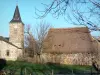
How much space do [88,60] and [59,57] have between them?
6.10 meters

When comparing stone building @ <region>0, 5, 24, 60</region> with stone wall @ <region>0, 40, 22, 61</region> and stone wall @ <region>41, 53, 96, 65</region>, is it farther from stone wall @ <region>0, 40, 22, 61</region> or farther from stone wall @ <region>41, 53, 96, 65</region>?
stone wall @ <region>41, 53, 96, 65</region>

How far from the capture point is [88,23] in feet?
20.1

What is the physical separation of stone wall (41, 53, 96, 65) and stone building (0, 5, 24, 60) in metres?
22.4

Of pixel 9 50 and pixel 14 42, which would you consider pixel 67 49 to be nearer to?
pixel 9 50

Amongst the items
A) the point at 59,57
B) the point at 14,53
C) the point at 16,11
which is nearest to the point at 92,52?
the point at 59,57

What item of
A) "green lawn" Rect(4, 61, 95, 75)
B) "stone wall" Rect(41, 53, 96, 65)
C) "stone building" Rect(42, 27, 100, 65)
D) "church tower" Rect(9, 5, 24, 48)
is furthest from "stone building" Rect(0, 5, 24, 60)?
"green lawn" Rect(4, 61, 95, 75)

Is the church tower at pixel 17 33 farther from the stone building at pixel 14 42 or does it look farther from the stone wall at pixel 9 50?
the stone wall at pixel 9 50

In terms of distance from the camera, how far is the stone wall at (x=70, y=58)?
1971 inches

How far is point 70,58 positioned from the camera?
5222 centimetres

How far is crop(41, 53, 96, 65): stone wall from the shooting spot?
5007cm

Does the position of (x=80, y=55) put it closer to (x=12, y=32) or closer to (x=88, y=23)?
(x=12, y=32)

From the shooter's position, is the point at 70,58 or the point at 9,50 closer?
the point at 70,58

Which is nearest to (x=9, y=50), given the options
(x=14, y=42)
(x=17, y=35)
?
(x=14, y=42)

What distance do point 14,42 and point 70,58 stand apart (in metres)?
30.1
